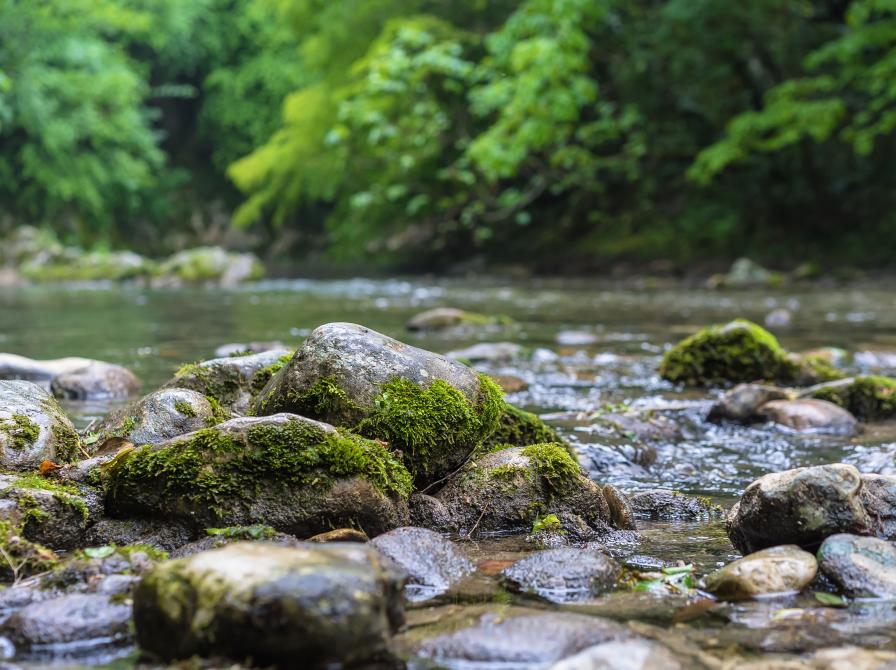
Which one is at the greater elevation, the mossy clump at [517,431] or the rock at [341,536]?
the mossy clump at [517,431]

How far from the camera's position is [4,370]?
618cm

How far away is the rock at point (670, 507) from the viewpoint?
341 centimetres

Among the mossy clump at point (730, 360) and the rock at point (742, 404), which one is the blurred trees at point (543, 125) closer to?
the mossy clump at point (730, 360)

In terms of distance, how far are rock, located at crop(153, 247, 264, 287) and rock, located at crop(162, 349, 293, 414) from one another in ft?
53.5

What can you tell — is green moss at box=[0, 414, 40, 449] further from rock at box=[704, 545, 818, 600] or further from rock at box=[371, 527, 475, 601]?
rock at box=[704, 545, 818, 600]

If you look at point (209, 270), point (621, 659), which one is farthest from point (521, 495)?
point (209, 270)

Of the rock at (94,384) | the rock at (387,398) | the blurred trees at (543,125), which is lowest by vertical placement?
the rock at (94,384)

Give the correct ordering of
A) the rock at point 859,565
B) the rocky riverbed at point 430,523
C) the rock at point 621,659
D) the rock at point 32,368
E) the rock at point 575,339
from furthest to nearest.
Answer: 1. the rock at point 575,339
2. the rock at point 32,368
3. the rock at point 859,565
4. the rocky riverbed at point 430,523
5. the rock at point 621,659

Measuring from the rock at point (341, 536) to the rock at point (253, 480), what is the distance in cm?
8

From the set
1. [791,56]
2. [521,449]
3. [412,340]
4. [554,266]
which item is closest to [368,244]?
[554,266]

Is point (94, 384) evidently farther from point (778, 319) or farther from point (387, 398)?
point (778, 319)

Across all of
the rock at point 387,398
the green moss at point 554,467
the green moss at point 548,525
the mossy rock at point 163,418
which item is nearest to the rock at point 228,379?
the mossy rock at point 163,418

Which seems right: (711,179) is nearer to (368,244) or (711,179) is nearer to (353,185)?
(353,185)

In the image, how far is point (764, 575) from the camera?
2.54 m
